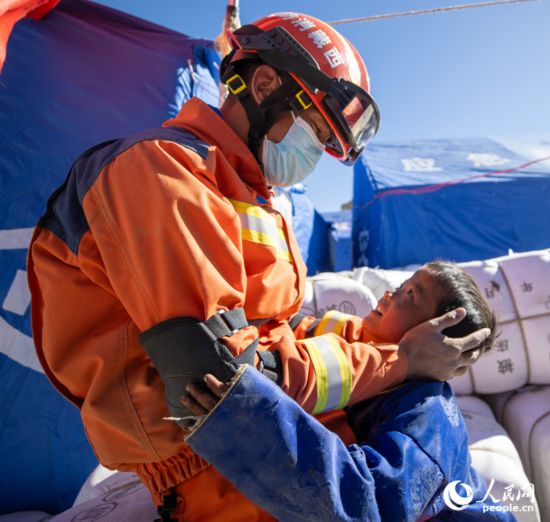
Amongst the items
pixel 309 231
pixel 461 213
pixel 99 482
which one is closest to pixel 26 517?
pixel 99 482

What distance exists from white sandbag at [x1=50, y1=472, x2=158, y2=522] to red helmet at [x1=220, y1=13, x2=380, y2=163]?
1.27m

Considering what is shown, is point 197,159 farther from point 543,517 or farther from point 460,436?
point 543,517

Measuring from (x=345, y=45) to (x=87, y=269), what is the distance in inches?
48.8

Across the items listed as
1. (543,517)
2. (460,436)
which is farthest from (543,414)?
(460,436)

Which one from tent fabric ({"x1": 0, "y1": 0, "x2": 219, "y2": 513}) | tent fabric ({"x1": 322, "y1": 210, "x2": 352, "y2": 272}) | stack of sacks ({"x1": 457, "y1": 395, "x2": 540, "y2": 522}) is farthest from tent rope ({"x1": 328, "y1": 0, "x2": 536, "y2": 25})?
tent fabric ({"x1": 322, "y1": 210, "x2": 352, "y2": 272})

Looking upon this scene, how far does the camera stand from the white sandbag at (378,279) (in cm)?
308

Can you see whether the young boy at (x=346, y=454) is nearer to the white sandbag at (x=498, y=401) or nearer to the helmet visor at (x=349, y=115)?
the helmet visor at (x=349, y=115)

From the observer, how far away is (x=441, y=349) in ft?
4.21

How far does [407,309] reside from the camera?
1.66 meters

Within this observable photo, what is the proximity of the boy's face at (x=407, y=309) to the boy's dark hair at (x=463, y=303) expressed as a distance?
29mm

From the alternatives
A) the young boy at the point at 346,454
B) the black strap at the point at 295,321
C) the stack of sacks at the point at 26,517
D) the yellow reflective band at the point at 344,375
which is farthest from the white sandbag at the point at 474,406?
the stack of sacks at the point at 26,517

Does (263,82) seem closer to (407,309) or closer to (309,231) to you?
(407,309)

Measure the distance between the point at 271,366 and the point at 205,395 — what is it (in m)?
0.20

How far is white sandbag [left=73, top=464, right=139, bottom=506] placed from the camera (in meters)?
1.94
